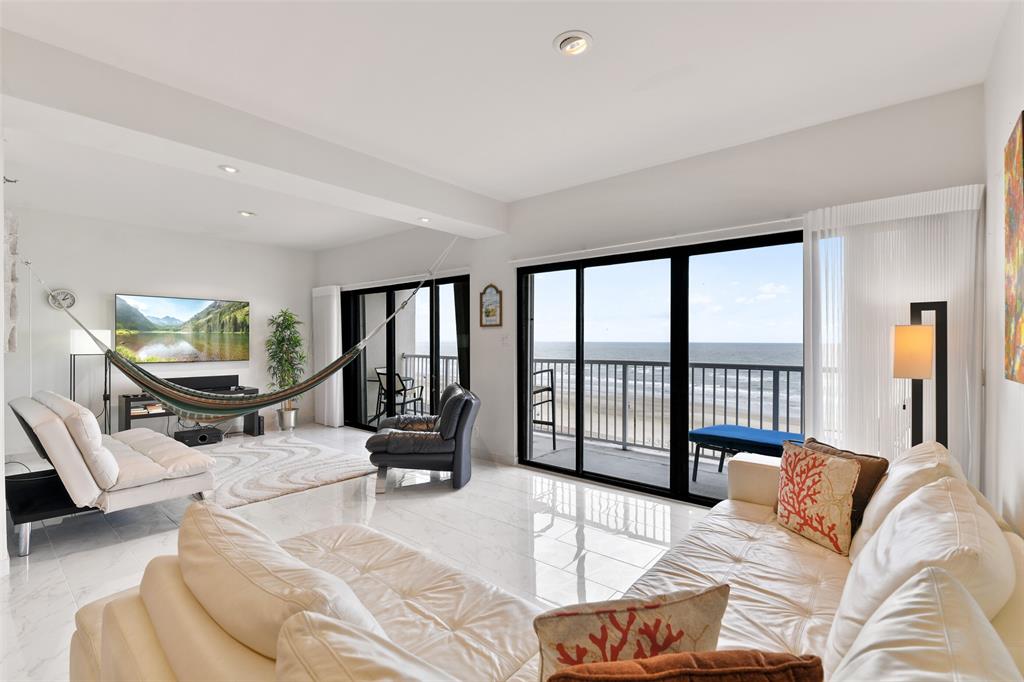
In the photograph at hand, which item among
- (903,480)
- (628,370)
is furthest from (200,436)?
(903,480)

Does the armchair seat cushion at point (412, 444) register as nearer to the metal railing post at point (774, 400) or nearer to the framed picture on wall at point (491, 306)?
the framed picture on wall at point (491, 306)

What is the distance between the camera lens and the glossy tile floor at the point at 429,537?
2.26m

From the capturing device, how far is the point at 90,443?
9.27 feet

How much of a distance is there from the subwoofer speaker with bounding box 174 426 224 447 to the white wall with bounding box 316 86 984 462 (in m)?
3.05

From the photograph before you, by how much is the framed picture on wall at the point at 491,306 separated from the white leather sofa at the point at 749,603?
301 centimetres

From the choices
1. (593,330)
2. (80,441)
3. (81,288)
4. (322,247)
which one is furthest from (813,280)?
(81,288)

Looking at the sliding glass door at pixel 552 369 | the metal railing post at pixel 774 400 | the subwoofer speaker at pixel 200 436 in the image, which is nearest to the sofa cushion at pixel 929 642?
the metal railing post at pixel 774 400

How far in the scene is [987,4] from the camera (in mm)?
1975

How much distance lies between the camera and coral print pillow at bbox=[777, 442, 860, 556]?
6.47 feet

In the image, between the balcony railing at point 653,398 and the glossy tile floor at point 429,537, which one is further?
the balcony railing at point 653,398

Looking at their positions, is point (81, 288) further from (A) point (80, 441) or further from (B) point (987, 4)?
(B) point (987, 4)

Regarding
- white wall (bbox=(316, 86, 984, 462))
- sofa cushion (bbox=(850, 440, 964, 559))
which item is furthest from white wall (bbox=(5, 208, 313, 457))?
sofa cushion (bbox=(850, 440, 964, 559))

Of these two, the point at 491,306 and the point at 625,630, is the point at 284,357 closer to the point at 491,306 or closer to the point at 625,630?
the point at 491,306

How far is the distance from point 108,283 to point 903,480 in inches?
280
